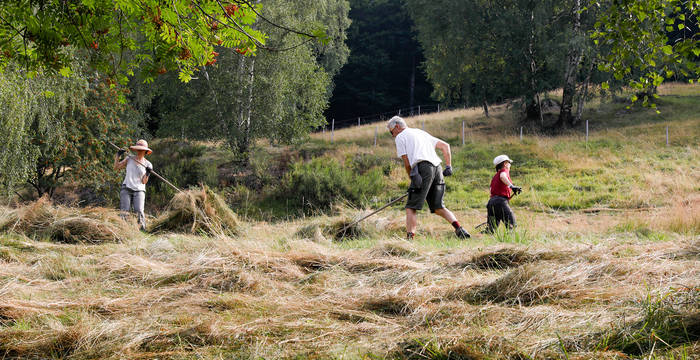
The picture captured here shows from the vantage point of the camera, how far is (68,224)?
586cm

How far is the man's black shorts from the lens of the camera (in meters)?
6.50

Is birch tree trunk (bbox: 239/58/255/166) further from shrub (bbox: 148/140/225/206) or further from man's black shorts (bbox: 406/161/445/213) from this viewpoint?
man's black shorts (bbox: 406/161/445/213)

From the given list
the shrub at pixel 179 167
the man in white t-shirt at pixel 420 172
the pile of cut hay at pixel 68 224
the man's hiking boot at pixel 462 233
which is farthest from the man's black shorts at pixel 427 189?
the shrub at pixel 179 167

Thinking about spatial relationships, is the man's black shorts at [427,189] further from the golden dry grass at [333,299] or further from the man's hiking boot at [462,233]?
the golden dry grass at [333,299]

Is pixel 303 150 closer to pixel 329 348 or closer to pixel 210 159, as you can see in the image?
pixel 210 159

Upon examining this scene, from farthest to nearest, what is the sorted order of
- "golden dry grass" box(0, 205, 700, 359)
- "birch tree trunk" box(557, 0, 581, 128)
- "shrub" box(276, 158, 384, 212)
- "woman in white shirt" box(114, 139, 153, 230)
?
"birch tree trunk" box(557, 0, 581, 128) < "shrub" box(276, 158, 384, 212) < "woman in white shirt" box(114, 139, 153, 230) < "golden dry grass" box(0, 205, 700, 359)

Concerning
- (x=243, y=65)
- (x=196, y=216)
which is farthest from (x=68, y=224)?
(x=243, y=65)

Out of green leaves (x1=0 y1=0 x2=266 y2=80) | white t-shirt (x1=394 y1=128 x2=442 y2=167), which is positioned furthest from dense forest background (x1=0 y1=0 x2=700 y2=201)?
white t-shirt (x1=394 y1=128 x2=442 y2=167)

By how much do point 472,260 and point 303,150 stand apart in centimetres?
1713

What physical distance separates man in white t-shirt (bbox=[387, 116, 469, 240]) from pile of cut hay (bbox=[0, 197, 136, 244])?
3.54 meters

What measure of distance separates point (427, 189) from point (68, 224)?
4463 millimetres

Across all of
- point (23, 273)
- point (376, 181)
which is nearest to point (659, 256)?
point (23, 273)

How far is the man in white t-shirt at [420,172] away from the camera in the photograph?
6.48 m

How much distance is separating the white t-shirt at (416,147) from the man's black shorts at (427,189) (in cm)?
8
